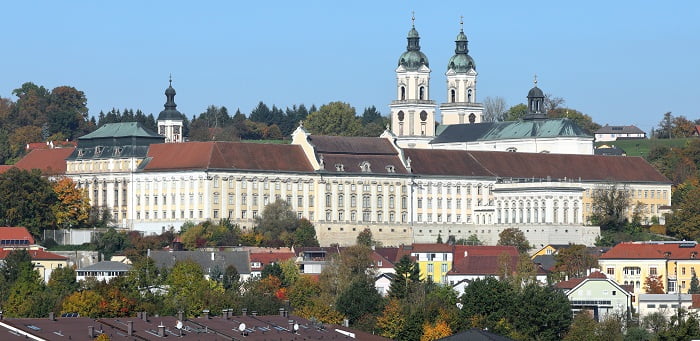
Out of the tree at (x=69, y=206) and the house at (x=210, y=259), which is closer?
the house at (x=210, y=259)

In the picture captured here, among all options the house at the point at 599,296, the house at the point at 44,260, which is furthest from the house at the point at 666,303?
the house at the point at 44,260

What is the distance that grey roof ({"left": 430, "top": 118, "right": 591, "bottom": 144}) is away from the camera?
163750mm

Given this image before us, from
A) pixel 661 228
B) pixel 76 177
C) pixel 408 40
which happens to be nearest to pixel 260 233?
pixel 76 177

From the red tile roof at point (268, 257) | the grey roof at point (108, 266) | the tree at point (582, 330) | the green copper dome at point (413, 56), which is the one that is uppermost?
the green copper dome at point (413, 56)

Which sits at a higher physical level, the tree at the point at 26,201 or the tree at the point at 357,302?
the tree at the point at 26,201

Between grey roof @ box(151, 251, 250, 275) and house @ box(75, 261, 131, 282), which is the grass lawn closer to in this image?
grey roof @ box(151, 251, 250, 275)

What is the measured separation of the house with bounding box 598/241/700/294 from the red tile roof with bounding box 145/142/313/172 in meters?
26.7

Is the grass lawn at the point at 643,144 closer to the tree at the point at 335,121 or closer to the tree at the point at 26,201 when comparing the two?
the tree at the point at 335,121

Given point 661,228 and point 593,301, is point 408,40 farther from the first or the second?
point 593,301

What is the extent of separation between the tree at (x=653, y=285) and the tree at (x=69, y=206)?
34.3 metres

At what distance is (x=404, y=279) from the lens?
11050 cm

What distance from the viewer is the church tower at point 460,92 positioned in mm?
173375

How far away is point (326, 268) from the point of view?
116000 millimetres

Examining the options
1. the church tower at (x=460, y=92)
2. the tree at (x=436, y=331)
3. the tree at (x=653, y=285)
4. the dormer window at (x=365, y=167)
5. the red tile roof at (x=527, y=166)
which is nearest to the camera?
the tree at (x=436, y=331)
